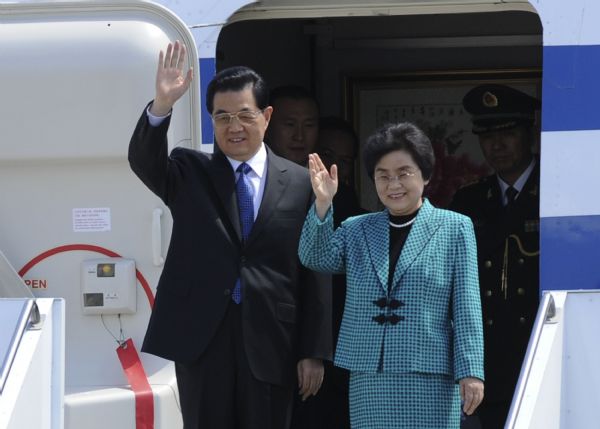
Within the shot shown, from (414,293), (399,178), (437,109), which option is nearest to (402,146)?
(399,178)

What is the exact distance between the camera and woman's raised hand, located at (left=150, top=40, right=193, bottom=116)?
10.6 ft

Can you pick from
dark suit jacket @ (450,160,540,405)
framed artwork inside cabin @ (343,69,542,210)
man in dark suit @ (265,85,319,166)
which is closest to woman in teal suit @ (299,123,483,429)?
dark suit jacket @ (450,160,540,405)

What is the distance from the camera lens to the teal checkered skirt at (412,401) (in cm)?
307

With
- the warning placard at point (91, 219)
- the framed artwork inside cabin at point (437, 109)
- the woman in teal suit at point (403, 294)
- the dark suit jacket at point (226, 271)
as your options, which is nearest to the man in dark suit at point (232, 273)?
the dark suit jacket at point (226, 271)

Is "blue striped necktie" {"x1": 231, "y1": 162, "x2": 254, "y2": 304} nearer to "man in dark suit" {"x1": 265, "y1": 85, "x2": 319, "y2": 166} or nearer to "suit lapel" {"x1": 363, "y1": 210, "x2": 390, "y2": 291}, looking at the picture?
"suit lapel" {"x1": 363, "y1": 210, "x2": 390, "y2": 291}

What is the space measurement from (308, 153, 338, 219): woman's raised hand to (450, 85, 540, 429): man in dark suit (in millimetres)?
995

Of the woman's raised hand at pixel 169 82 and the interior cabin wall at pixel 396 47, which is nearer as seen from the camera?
the woman's raised hand at pixel 169 82

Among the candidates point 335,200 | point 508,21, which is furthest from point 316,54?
point 335,200

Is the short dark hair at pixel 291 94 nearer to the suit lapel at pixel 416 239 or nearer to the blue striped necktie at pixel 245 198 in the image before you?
the blue striped necktie at pixel 245 198

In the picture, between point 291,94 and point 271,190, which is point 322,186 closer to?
point 271,190

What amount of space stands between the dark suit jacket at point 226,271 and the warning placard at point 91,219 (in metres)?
0.54

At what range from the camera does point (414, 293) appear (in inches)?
122

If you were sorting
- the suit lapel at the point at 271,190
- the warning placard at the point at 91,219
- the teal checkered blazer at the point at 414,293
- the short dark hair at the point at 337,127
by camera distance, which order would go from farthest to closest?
the short dark hair at the point at 337,127
the warning placard at the point at 91,219
the suit lapel at the point at 271,190
the teal checkered blazer at the point at 414,293

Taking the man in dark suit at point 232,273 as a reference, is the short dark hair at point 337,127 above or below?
above
